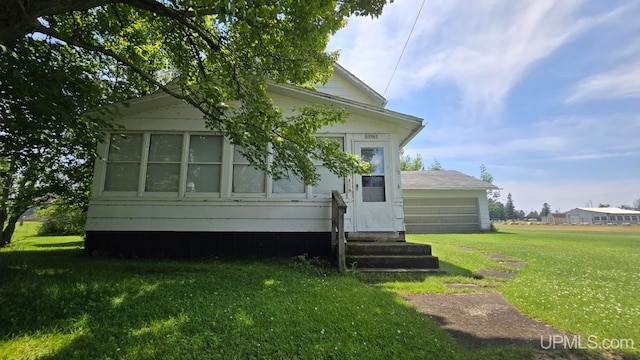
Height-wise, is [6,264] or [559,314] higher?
[6,264]

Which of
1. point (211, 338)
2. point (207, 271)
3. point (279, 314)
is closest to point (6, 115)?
point (207, 271)

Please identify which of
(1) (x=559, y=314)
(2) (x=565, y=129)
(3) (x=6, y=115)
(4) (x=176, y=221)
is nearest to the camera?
(1) (x=559, y=314)

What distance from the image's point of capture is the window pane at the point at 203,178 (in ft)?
22.4

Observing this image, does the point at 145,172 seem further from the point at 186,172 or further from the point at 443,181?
the point at 443,181

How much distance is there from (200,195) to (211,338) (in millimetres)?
4593

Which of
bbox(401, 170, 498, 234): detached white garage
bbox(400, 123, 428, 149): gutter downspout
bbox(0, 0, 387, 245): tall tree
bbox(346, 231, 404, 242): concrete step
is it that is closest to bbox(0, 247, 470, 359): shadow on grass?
bbox(346, 231, 404, 242): concrete step

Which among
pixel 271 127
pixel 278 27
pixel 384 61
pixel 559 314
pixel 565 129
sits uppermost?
pixel 565 129

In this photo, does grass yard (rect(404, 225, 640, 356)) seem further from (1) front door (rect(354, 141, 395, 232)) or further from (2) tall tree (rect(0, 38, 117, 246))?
(2) tall tree (rect(0, 38, 117, 246))

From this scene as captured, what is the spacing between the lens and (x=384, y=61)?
10.5 m

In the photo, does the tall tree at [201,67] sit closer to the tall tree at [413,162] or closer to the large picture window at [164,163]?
the large picture window at [164,163]

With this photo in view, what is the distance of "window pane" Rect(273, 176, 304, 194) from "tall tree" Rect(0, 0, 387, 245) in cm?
129

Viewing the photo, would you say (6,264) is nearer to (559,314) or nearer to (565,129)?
(559,314)

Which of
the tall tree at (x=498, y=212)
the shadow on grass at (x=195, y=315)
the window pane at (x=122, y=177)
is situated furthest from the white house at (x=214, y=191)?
the tall tree at (x=498, y=212)

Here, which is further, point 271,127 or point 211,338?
point 271,127
